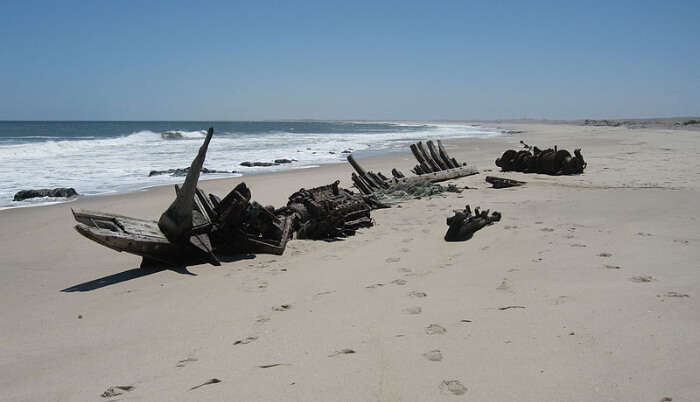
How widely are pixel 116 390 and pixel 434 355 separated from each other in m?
1.88

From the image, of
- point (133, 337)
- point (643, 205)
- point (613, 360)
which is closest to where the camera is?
point (613, 360)

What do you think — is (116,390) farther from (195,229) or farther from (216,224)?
(216,224)

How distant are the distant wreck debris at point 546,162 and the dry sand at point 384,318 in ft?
17.1

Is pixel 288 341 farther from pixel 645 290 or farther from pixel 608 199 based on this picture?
pixel 608 199

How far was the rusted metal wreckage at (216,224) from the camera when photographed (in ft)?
17.4

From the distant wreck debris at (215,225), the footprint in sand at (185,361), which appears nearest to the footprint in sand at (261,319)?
the footprint in sand at (185,361)

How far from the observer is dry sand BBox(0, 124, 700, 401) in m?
2.68

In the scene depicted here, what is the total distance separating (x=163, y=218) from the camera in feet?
17.9

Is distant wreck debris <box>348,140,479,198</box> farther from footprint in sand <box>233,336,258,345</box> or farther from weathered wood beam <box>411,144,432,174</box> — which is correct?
footprint in sand <box>233,336,258,345</box>

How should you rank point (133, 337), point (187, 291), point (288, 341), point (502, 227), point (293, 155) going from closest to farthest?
point (288, 341) < point (133, 337) < point (187, 291) < point (502, 227) < point (293, 155)

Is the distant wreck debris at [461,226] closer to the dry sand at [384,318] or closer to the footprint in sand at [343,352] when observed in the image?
the dry sand at [384,318]

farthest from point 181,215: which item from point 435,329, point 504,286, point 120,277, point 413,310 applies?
point 504,286

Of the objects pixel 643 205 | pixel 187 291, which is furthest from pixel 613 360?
pixel 643 205

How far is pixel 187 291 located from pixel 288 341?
1.77 metres
